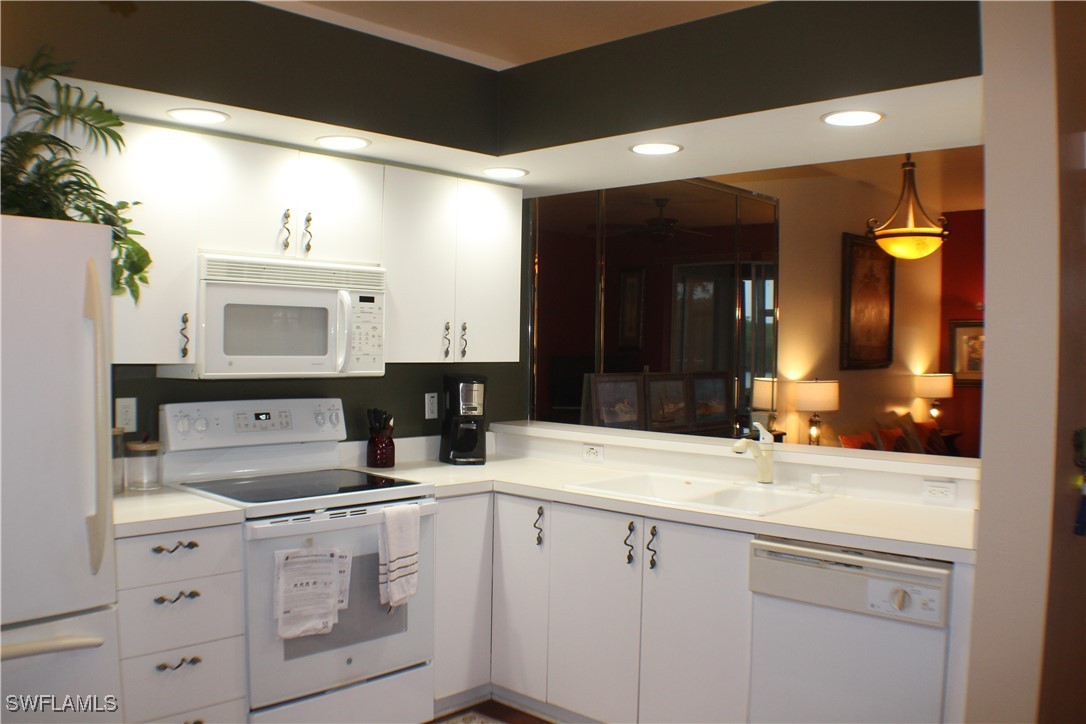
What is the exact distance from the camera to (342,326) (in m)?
3.23

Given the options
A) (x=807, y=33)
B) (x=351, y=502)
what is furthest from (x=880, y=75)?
(x=351, y=502)

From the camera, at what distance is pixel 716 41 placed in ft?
8.94

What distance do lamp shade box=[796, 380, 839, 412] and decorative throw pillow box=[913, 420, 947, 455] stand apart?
87cm

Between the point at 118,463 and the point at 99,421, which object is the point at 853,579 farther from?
the point at 118,463

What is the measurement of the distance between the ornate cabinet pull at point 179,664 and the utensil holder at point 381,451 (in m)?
1.15

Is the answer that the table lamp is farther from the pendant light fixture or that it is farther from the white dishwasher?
the white dishwasher

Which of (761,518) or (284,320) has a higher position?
(284,320)

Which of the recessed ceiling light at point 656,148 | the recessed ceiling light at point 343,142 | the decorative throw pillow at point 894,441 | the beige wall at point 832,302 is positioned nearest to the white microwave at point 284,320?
the recessed ceiling light at point 343,142

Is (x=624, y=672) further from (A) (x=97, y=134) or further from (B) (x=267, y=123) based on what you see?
(A) (x=97, y=134)

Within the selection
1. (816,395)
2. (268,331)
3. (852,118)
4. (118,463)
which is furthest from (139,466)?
(816,395)

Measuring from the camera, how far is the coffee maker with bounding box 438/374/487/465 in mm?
3721

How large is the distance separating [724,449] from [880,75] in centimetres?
149

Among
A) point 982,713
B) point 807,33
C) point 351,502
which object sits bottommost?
point 982,713

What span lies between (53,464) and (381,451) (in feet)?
5.05
